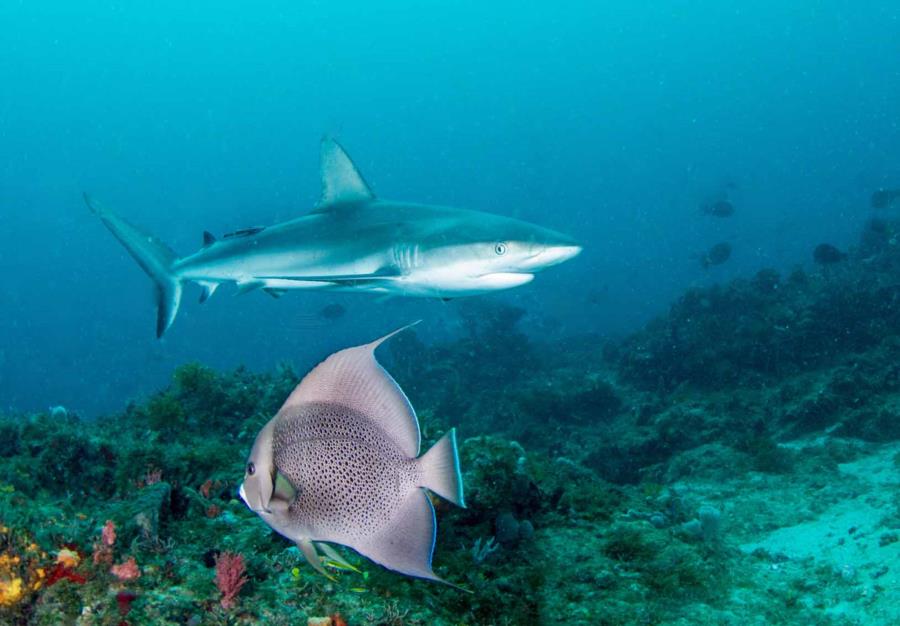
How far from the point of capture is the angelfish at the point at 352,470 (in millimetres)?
2006

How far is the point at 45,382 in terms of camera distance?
73.0 m

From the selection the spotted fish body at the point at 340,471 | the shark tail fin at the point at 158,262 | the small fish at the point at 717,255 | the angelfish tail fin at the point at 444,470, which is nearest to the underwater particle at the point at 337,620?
the spotted fish body at the point at 340,471

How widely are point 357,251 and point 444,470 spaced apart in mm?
3562

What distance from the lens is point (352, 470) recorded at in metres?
2.06

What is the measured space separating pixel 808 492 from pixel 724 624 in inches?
172

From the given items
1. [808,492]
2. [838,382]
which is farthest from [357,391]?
[838,382]

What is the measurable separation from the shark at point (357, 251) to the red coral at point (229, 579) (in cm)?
263

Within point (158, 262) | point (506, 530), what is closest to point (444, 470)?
point (506, 530)

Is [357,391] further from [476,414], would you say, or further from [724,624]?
[476,414]

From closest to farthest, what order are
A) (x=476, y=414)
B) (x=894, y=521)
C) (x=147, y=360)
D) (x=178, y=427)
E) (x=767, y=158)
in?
(x=894, y=521)
(x=178, y=427)
(x=476, y=414)
(x=147, y=360)
(x=767, y=158)

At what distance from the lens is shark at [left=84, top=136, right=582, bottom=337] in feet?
15.4

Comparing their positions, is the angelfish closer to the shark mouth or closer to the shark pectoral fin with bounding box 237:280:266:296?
the shark mouth

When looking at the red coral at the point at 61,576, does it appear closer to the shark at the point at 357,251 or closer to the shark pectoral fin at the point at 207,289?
the shark at the point at 357,251

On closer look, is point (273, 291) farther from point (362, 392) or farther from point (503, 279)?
point (362, 392)
